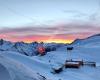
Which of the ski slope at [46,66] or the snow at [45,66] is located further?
the ski slope at [46,66]

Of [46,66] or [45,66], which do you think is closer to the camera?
[45,66]

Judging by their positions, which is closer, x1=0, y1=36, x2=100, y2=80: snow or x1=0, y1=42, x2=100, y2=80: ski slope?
x1=0, y1=36, x2=100, y2=80: snow

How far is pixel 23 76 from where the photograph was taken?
12547 millimetres

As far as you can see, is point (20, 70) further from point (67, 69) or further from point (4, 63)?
point (67, 69)

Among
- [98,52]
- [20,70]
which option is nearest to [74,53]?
[98,52]

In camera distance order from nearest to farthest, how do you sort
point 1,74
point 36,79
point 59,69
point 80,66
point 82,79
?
point 1,74 → point 36,79 → point 82,79 → point 59,69 → point 80,66

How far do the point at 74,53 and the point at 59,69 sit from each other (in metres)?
23.5

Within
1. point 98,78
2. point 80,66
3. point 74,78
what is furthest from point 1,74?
point 80,66

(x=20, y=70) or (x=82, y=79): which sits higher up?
(x=20, y=70)

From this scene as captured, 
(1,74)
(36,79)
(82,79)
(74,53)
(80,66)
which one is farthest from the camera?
(74,53)

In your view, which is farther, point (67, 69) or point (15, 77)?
point (67, 69)

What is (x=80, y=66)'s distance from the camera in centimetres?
4244

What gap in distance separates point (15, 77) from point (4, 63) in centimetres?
129

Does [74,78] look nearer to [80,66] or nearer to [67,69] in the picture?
[67,69]
